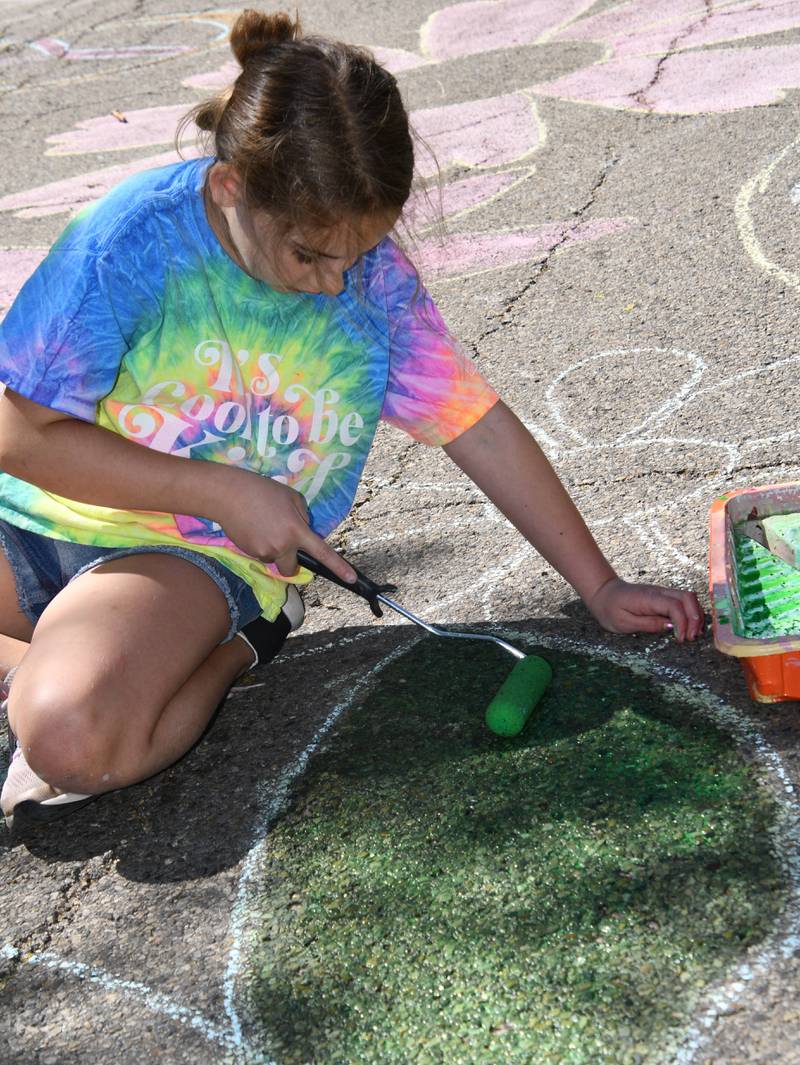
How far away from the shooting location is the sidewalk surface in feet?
4.79

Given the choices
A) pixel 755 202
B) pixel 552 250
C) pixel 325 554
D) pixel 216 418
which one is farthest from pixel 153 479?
pixel 755 202

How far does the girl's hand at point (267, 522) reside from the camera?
1707 mm

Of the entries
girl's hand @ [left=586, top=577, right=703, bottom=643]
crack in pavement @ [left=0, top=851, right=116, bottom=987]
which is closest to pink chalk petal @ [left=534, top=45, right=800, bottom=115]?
girl's hand @ [left=586, top=577, right=703, bottom=643]

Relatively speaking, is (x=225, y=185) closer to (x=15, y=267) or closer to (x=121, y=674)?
(x=121, y=674)

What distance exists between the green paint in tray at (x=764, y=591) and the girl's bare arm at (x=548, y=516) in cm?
9

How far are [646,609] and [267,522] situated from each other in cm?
62

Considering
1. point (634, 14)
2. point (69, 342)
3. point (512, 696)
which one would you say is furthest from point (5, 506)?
point (634, 14)

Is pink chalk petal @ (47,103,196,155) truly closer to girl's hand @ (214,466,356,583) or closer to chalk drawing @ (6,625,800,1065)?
girl's hand @ (214,466,356,583)

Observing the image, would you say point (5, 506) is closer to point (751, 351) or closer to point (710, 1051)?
point (710, 1051)

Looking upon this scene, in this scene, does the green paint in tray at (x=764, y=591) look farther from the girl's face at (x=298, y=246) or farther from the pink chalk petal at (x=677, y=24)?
the pink chalk petal at (x=677, y=24)

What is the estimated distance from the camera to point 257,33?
161 centimetres

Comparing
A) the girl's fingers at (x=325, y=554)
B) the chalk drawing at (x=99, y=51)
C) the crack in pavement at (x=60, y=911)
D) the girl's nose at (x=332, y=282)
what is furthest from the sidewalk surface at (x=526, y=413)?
the chalk drawing at (x=99, y=51)

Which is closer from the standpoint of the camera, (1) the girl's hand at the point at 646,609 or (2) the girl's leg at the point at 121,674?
(2) the girl's leg at the point at 121,674

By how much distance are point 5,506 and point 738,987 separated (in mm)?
1311
